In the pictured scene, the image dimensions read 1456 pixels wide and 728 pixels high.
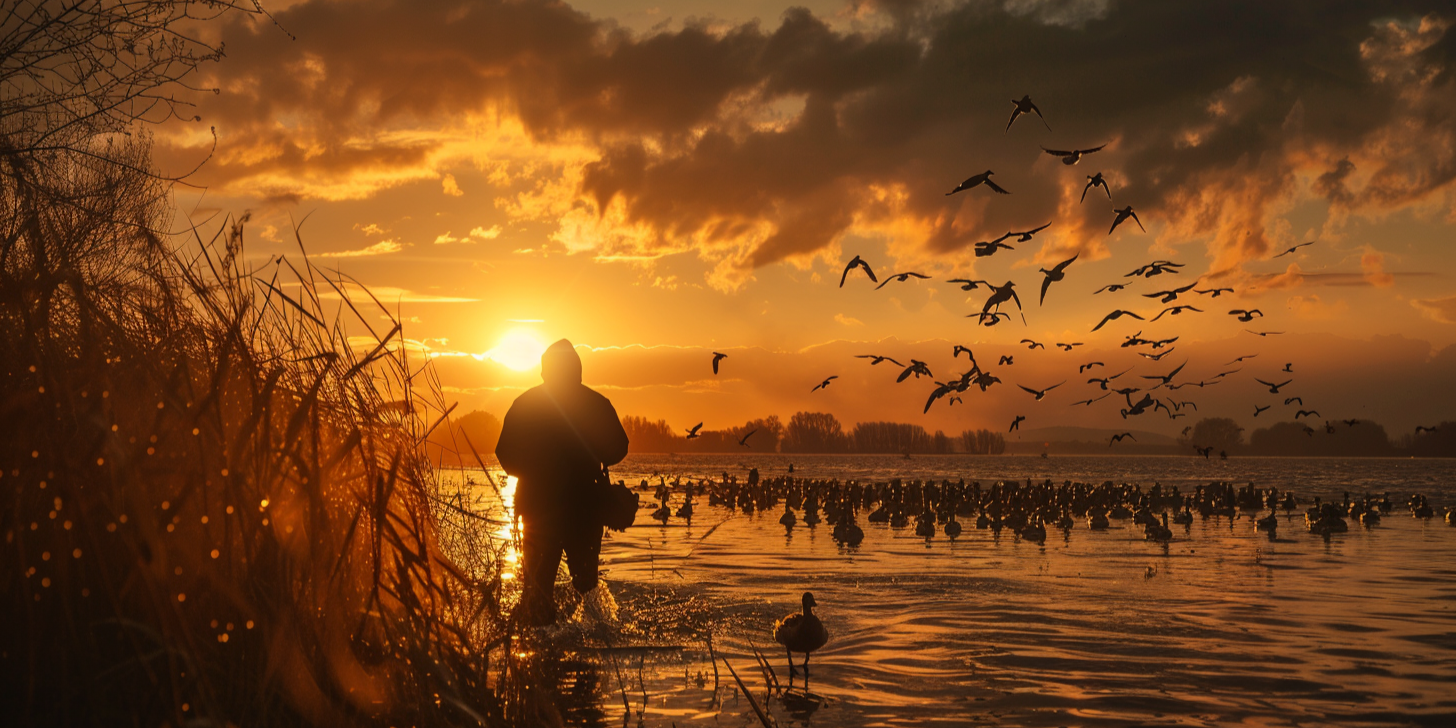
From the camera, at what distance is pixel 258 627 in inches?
162

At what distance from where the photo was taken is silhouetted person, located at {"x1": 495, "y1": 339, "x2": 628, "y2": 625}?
8.73 meters

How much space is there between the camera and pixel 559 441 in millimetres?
8906

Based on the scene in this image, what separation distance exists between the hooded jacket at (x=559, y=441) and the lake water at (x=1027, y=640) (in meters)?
1.16

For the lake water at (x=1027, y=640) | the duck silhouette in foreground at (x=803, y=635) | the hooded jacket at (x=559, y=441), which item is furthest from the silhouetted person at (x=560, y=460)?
the duck silhouette in foreground at (x=803, y=635)

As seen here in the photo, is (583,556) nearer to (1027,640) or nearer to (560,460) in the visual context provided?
(560,460)

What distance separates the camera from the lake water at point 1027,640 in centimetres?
683

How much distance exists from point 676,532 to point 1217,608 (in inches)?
538

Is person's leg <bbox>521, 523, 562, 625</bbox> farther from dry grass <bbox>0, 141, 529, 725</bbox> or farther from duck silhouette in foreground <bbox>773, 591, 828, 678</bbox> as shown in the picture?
dry grass <bbox>0, 141, 529, 725</bbox>

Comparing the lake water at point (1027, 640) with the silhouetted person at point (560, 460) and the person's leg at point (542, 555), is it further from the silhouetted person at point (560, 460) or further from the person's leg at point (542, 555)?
the silhouetted person at point (560, 460)

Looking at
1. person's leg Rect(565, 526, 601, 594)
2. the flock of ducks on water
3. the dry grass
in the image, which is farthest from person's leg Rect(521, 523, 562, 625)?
the flock of ducks on water

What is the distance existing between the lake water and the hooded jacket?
3.79ft

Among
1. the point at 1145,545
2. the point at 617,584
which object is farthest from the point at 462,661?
the point at 1145,545

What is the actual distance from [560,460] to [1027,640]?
15.0ft

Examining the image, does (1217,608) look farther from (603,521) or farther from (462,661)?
(462,661)
